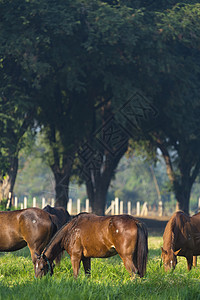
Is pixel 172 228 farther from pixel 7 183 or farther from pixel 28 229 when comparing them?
pixel 7 183

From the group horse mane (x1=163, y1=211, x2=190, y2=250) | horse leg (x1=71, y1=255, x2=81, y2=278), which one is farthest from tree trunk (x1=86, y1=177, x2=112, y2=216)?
horse leg (x1=71, y1=255, x2=81, y2=278)

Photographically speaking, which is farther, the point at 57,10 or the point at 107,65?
the point at 107,65

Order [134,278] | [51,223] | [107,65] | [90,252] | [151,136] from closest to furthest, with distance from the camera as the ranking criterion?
1. [134,278]
2. [90,252]
3. [51,223]
4. [107,65]
5. [151,136]

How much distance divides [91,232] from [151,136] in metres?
25.3

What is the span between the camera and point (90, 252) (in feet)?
37.7

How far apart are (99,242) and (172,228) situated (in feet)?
7.26

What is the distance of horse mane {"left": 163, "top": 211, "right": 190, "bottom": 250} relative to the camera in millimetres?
12023

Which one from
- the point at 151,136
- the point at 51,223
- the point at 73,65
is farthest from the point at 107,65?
the point at 51,223

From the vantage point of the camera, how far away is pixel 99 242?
11328 millimetres

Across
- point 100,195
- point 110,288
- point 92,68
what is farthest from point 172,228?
point 100,195

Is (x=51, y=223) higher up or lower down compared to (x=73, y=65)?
lower down

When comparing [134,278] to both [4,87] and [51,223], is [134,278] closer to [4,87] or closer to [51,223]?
[51,223]

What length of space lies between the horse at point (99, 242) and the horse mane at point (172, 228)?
1313 mm

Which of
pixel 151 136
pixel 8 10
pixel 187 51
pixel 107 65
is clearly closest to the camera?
pixel 8 10
